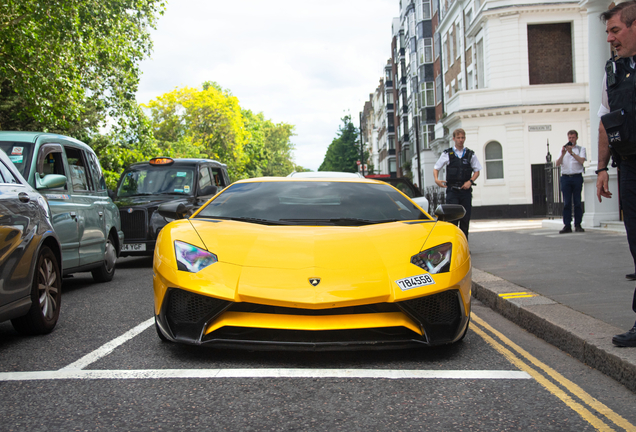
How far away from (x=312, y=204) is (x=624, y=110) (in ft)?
8.04

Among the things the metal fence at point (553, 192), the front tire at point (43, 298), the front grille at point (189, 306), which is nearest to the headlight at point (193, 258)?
the front grille at point (189, 306)

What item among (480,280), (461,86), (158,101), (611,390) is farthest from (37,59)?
(158,101)

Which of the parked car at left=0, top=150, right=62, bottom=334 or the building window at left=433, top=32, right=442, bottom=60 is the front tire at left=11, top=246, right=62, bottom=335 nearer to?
the parked car at left=0, top=150, right=62, bottom=334

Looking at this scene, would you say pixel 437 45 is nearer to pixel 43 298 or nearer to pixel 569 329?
pixel 569 329

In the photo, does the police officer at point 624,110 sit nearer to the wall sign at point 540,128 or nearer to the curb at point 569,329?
the curb at point 569,329

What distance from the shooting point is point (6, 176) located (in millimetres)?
5129

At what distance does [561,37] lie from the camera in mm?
28125

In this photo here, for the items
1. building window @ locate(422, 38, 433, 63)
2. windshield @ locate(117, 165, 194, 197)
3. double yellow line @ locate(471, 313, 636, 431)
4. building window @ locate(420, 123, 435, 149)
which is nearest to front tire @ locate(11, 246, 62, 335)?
double yellow line @ locate(471, 313, 636, 431)

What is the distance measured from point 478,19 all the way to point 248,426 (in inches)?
1142

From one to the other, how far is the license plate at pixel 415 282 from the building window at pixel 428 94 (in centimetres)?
4141

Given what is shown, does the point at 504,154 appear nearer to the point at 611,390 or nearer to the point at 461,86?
the point at 461,86

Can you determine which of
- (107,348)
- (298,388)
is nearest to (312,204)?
(107,348)

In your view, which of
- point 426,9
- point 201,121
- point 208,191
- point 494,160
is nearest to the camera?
point 208,191

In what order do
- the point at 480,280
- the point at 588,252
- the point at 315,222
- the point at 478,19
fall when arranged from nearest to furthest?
the point at 315,222 → the point at 480,280 → the point at 588,252 → the point at 478,19
